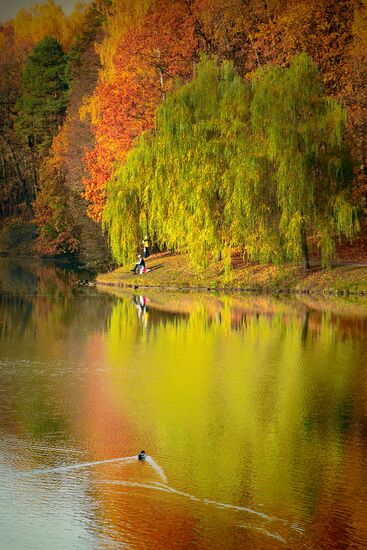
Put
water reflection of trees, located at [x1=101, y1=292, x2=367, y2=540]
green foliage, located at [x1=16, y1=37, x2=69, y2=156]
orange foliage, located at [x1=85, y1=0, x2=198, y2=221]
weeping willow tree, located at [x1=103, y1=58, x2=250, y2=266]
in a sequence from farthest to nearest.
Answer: green foliage, located at [x1=16, y1=37, x2=69, y2=156]
orange foliage, located at [x1=85, y1=0, x2=198, y2=221]
weeping willow tree, located at [x1=103, y1=58, x2=250, y2=266]
water reflection of trees, located at [x1=101, y1=292, x2=367, y2=540]

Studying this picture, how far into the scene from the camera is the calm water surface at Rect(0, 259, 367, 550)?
28.2 feet

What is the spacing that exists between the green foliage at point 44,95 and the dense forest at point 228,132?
14325 mm

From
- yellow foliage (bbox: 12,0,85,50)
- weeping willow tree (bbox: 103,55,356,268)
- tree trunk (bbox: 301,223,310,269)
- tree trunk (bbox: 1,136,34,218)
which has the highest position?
yellow foliage (bbox: 12,0,85,50)

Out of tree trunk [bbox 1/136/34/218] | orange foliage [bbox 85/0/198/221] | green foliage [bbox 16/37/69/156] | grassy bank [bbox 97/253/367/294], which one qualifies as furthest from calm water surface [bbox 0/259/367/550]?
tree trunk [bbox 1/136/34/218]

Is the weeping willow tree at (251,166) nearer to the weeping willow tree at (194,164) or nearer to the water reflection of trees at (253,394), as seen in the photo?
the weeping willow tree at (194,164)

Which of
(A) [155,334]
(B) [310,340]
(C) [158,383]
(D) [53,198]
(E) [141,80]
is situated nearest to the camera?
(C) [158,383]

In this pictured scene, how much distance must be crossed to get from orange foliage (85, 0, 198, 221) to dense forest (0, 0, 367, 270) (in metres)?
0.06

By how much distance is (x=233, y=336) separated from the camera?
860 inches

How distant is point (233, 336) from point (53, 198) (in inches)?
1783

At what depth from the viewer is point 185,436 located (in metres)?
11.8

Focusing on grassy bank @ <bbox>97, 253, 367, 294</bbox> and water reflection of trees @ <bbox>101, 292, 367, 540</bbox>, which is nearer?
water reflection of trees @ <bbox>101, 292, 367, 540</bbox>

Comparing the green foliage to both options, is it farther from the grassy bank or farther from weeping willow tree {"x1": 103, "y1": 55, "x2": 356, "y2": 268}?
weeping willow tree {"x1": 103, "y1": 55, "x2": 356, "y2": 268}

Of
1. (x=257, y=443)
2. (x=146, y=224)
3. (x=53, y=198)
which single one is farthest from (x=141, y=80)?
(x=257, y=443)

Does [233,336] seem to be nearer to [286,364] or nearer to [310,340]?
[310,340]
